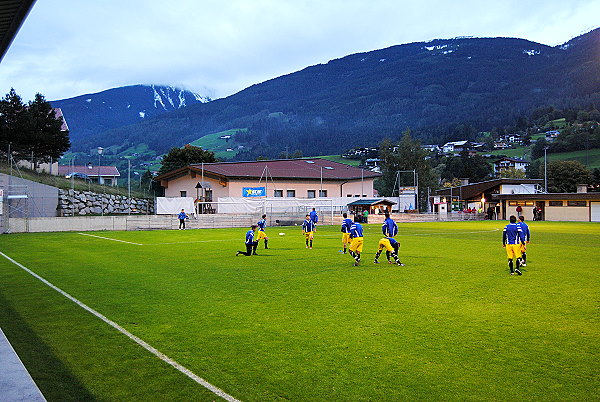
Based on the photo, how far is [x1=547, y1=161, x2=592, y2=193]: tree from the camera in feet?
294

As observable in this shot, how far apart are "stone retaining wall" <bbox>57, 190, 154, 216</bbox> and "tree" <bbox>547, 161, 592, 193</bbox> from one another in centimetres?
7423

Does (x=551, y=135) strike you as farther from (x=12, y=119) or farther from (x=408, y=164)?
(x=12, y=119)

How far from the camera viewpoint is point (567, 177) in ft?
298

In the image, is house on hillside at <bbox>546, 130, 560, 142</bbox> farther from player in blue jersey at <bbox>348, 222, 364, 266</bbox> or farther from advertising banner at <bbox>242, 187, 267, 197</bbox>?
player in blue jersey at <bbox>348, 222, 364, 266</bbox>

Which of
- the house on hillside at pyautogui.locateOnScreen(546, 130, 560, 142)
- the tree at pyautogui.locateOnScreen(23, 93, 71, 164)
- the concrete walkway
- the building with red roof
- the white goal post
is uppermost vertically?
the house on hillside at pyautogui.locateOnScreen(546, 130, 560, 142)

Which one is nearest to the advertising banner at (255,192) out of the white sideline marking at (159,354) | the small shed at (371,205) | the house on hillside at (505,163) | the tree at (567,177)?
the small shed at (371,205)

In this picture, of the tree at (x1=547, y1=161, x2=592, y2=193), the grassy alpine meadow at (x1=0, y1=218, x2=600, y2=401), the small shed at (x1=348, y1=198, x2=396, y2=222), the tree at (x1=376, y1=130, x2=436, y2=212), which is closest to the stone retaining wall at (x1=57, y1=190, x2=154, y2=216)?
the small shed at (x1=348, y1=198, x2=396, y2=222)

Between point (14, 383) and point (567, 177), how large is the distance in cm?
10025

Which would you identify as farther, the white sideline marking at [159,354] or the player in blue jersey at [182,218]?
the player in blue jersey at [182,218]

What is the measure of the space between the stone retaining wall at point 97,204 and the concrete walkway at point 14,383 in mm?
39676

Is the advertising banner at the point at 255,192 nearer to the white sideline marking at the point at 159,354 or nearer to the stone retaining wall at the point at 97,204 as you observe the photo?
the stone retaining wall at the point at 97,204

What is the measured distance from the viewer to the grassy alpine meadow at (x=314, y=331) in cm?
606

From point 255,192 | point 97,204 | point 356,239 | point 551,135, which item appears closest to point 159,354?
point 356,239

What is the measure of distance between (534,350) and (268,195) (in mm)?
55373
